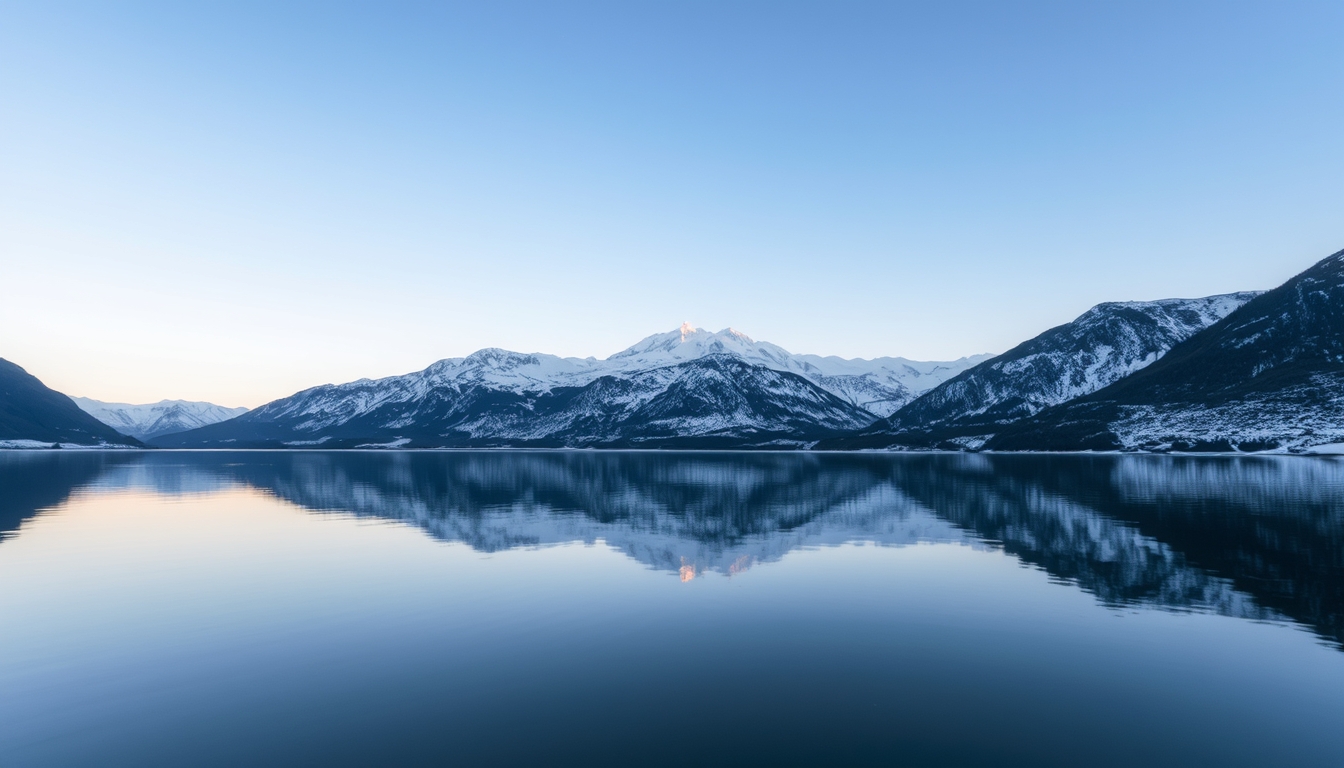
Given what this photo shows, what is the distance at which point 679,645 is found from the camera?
24.9m

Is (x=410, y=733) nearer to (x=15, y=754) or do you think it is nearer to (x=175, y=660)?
(x=15, y=754)

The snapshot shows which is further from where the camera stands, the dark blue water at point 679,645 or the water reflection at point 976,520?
the water reflection at point 976,520

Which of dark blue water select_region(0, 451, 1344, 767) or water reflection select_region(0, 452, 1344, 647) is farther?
water reflection select_region(0, 452, 1344, 647)

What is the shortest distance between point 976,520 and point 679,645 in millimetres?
46923

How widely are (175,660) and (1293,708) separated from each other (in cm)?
3630

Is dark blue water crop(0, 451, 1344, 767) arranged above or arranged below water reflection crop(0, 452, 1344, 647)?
above

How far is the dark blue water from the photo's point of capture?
16.7 metres

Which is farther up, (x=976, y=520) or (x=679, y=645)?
(x=679, y=645)

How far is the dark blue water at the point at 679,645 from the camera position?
1672 cm

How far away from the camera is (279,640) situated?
25.9 m

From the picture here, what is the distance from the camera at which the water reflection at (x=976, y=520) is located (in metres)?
34.8

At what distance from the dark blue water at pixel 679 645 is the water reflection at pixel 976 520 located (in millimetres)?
562

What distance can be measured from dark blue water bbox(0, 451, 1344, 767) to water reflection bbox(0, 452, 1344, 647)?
1.84 ft

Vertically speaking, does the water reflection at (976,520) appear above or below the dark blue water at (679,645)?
below
